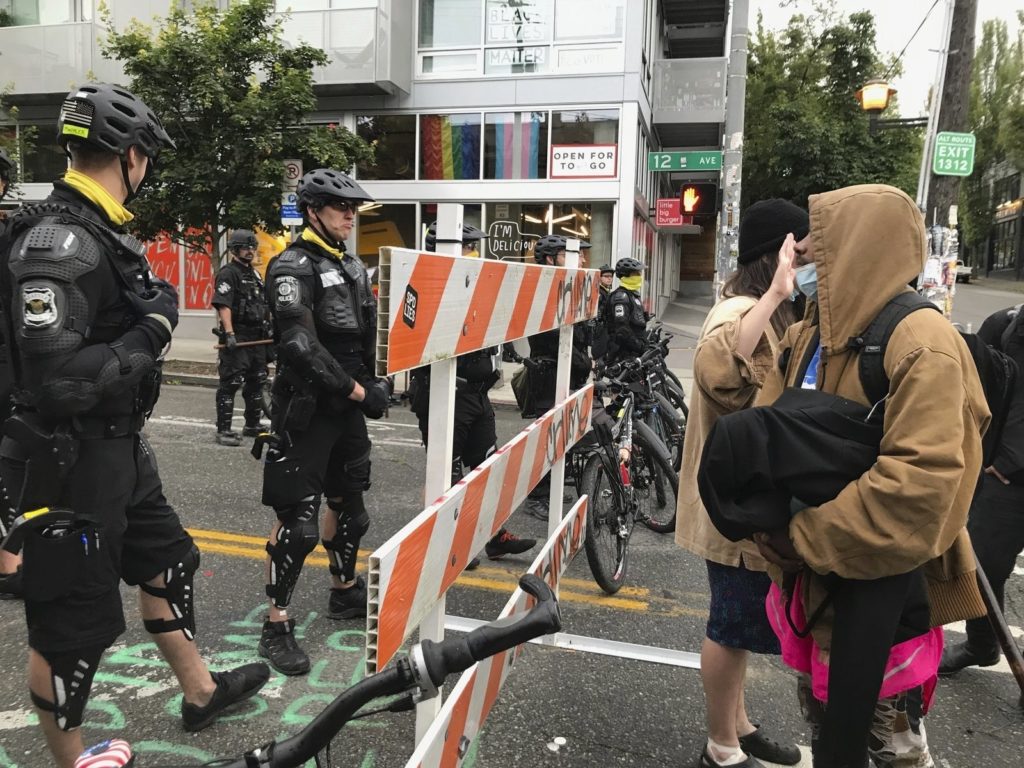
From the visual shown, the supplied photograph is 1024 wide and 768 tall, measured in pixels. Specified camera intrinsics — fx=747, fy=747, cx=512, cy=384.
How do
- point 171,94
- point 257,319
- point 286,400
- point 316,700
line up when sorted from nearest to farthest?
point 316,700 → point 286,400 → point 257,319 → point 171,94

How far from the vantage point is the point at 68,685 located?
2207 millimetres

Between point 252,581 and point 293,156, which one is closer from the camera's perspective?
point 252,581

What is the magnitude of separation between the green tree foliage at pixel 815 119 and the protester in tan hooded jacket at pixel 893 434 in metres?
24.7

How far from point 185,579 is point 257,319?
5500 mm

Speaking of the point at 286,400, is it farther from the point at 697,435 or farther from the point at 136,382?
the point at 697,435

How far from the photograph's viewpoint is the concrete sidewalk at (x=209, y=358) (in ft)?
36.7

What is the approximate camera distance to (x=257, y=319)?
7.76 meters

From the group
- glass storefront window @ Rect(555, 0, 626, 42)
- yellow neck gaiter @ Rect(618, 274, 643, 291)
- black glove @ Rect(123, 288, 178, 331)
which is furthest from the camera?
glass storefront window @ Rect(555, 0, 626, 42)

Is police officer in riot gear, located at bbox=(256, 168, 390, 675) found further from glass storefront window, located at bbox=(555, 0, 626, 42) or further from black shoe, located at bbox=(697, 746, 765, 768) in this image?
glass storefront window, located at bbox=(555, 0, 626, 42)

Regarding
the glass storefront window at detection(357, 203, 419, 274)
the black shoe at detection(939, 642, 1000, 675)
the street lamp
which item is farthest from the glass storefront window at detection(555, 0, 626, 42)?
the black shoe at detection(939, 642, 1000, 675)

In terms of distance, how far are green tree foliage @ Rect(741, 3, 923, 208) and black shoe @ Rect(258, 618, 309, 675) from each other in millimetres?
24479

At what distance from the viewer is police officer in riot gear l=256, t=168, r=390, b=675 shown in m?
3.21

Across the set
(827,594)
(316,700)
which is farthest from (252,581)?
(827,594)

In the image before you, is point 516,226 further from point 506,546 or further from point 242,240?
point 506,546
